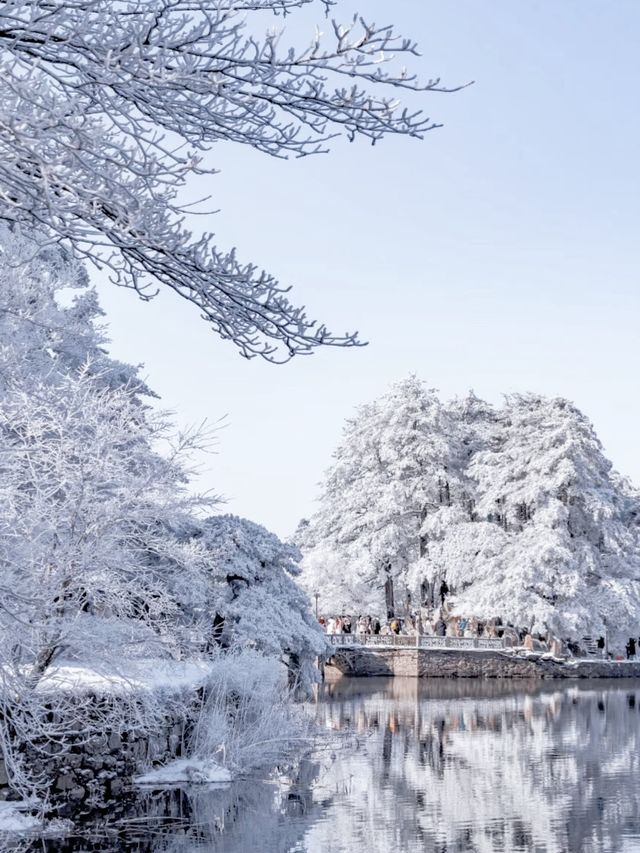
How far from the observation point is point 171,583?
64.2ft

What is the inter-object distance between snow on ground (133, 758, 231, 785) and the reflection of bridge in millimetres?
26663

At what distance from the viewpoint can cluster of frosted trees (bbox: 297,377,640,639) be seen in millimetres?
45031

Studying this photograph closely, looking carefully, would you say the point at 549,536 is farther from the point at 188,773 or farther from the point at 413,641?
the point at 188,773

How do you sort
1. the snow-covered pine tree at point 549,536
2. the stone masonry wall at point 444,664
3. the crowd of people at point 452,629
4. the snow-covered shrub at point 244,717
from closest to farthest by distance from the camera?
the snow-covered shrub at point 244,717 → the stone masonry wall at point 444,664 → the crowd of people at point 452,629 → the snow-covered pine tree at point 549,536

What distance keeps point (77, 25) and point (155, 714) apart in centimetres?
1005

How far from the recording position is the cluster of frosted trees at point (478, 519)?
45031 millimetres

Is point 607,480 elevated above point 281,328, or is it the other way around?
point 607,480

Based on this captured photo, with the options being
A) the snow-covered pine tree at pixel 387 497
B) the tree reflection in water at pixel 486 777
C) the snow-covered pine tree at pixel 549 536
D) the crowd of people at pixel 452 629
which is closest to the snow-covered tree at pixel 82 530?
the tree reflection in water at pixel 486 777

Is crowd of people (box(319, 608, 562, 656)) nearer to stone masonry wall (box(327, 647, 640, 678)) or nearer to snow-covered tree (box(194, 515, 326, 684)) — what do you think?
stone masonry wall (box(327, 647, 640, 678))

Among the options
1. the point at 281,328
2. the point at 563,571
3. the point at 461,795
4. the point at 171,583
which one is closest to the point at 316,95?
the point at 281,328

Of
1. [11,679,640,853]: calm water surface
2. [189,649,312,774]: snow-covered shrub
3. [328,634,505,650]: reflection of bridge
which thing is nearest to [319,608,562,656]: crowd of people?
[328,634,505,650]: reflection of bridge

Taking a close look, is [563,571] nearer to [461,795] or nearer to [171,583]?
[171,583]

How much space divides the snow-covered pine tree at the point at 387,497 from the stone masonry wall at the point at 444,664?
8.02m

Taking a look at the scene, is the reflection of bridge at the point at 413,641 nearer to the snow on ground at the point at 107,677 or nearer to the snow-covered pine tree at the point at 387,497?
the snow-covered pine tree at the point at 387,497
